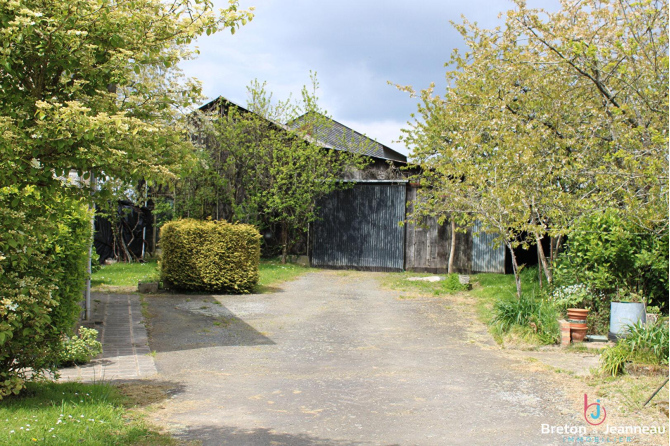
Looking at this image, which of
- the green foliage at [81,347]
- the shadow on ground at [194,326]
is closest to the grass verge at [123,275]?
the shadow on ground at [194,326]

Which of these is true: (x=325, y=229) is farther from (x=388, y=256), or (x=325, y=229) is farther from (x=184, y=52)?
(x=184, y=52)

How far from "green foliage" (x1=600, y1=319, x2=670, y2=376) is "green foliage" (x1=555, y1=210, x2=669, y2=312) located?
4.70 ft

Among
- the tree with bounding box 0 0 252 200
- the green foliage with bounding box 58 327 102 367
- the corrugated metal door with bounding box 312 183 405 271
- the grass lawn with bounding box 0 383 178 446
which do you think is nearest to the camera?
the tree with bounding box 0 0 252 200

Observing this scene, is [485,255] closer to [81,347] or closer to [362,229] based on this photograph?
[362,229]

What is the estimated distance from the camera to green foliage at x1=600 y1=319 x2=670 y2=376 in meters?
5.87

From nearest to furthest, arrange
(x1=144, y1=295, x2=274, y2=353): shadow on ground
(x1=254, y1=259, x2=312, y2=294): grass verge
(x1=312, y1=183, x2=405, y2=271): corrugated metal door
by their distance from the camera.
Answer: (x1=144, y1=295, x2=274, y2=353): shadow on ground → (x1=254, y1=259, x2=312, y2=294): grass verge → (x1=312, y1=183, x2=405, y2=271): corrugated metal door

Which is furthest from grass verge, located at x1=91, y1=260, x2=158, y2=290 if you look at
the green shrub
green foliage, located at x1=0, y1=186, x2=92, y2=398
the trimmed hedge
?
the green shrub

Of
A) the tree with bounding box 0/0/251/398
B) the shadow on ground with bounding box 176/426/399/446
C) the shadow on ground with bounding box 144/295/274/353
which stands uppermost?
the tree with bounding box 0/0/251/398

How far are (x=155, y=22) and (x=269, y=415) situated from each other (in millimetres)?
3228

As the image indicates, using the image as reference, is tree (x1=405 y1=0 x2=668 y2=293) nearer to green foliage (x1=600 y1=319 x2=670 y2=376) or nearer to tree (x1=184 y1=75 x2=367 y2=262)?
green foliage (x1=600 y1=319 x2=670 y2=376)

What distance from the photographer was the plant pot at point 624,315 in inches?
279

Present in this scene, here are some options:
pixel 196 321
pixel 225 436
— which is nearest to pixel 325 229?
pixel 196 321

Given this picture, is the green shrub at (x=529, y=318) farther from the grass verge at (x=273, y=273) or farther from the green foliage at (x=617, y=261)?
the grass verge at (x=273, y=273)

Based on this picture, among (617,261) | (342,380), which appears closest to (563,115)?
(617,261)
